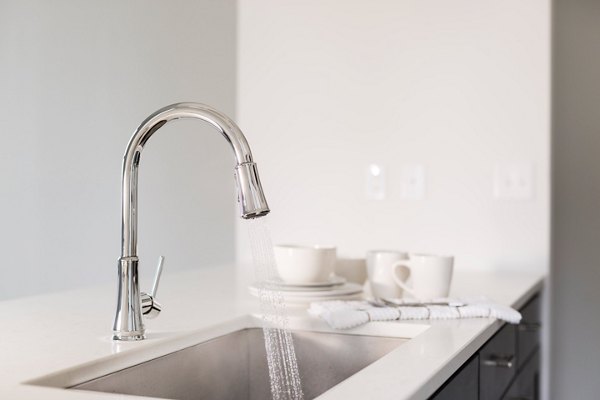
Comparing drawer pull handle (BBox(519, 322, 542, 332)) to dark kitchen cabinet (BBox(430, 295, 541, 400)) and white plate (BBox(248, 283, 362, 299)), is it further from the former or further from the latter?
white plate (BBox(248, 283, 362, 299))

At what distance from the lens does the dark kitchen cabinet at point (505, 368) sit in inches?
44.6

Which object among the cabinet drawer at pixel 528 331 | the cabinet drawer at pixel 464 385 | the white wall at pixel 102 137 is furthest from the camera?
the white wall at pixel 102 137

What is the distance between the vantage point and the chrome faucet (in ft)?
3.36

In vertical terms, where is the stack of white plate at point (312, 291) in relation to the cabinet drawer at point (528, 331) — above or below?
above

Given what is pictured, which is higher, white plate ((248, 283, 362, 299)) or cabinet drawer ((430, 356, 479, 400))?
white plate ((248, 283, 362, 299))

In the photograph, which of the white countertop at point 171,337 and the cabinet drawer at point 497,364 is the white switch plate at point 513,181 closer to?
the white countertop at point 171,337

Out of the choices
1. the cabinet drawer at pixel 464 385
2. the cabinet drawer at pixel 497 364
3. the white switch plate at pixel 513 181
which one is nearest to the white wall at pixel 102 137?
the white switch plate at pixel 513 181

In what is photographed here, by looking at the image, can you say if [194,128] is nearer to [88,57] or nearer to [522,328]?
[88,57]

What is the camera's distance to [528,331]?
1.87m

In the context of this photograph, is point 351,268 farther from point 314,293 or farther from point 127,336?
point 127,336

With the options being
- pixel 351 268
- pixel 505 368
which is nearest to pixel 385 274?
pixel 351 268

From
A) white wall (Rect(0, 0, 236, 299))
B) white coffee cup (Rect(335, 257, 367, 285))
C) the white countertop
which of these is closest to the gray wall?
the white countertop

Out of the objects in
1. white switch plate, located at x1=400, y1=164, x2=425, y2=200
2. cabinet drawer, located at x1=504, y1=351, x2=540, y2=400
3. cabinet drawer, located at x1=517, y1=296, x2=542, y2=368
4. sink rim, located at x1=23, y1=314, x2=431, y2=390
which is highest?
white switch plate, located at x1=400, y1=164, x2=425, y2=200

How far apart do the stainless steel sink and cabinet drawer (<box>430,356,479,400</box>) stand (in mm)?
163
